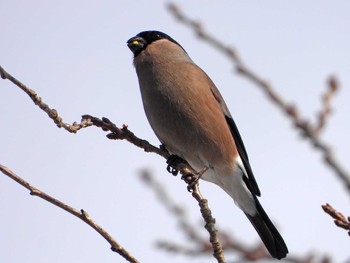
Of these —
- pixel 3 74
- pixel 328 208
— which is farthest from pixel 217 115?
pixel 328 208

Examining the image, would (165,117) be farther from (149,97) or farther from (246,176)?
(246,176)

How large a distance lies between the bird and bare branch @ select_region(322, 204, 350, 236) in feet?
9.11

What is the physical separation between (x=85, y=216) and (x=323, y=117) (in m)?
0.93

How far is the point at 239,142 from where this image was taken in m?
5.19

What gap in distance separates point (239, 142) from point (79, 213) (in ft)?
11.1

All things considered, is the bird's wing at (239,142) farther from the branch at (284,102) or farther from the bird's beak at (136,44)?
the branch at (284,102)

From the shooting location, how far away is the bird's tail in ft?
15.7

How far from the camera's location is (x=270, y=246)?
4793mm

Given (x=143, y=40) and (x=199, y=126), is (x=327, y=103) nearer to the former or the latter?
(x=199, y=126)

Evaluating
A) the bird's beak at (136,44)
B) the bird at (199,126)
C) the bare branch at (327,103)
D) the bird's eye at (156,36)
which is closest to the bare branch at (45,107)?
the bare branch at (327,103)

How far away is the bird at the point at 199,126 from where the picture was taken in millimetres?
4609

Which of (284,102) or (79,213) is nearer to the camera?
(284,102)

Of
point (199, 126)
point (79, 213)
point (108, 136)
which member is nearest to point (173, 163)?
point (199, 126)

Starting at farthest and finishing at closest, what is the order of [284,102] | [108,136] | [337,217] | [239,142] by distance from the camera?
[239,142], [108,136], [337,217], [284,102]
